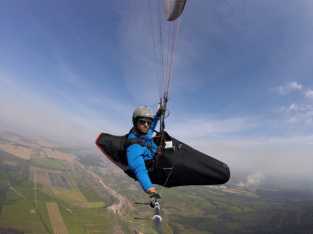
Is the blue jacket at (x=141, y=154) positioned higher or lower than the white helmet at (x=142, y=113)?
lower

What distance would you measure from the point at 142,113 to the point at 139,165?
101cm

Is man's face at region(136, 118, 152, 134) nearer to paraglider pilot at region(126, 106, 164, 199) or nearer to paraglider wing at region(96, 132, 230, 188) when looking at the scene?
paraglider pilot at region(126, 106, 164, 199)

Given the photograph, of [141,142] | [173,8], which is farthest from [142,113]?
[173,8]

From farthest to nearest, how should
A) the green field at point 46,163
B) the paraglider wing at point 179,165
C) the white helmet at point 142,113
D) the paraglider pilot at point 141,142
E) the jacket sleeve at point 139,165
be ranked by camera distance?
the green field at point 46,163
the paraglider wing at point 179,165
the white helmet at point 142,113
the paraglider pilot at point 141,142
the jacket sleeve at point 139,165

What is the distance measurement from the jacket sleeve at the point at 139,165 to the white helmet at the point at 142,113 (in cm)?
55

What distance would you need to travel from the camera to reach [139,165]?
4.03 m

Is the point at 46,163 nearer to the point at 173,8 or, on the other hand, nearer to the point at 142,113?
the point at 142,113

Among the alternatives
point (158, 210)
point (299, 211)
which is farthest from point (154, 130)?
point (299, 211)

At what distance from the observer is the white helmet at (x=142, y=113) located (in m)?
4.50

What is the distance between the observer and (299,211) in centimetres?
17250

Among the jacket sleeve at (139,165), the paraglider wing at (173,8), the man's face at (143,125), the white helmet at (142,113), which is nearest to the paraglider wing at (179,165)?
the man's face at (143,125)

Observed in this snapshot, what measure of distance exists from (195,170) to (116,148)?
6.00 feet

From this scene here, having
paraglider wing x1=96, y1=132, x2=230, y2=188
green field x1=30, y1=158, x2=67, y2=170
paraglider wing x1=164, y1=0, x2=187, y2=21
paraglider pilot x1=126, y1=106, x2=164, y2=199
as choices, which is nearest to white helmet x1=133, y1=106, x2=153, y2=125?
paraglider pilot x1=126, y1=106, x2=164, y2=199

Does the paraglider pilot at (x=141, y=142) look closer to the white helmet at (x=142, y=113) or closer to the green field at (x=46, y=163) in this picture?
the white helmet at (x=142, y=113)
